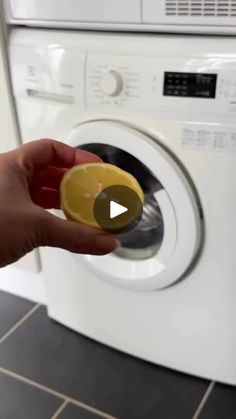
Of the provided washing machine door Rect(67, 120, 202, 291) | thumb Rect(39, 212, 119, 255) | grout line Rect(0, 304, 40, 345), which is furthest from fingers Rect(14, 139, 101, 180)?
grout line Rect(0, 304, 40, 345)

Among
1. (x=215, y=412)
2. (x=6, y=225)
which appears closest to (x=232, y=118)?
(x=6, y=225)

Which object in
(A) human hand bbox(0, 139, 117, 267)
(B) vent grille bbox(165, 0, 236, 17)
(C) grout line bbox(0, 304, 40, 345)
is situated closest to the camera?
(A) human hand bbox(0, 139, 117, 267)

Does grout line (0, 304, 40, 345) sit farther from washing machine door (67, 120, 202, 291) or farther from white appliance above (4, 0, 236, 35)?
white appliance above (4, 0, 236, 35)

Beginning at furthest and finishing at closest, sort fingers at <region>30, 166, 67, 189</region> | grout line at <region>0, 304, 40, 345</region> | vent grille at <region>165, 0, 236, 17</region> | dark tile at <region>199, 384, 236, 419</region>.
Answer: grout line at <region>0, 304, 40, 345</region> < dark tile at <region>199, 384, 236, 419</region> < vent grille at <region>165, 0, 236, 17</region> < fingers at <region>30, 166, 67, 189</region>

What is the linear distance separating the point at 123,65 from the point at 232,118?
24 centimetres

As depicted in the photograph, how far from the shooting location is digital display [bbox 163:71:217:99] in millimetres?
1064

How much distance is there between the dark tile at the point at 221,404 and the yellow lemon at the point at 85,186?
29.7 inches

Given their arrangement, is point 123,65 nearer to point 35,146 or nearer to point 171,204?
point 171,204

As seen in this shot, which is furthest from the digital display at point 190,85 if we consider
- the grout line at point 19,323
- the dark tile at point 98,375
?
the grout line at point 19,323

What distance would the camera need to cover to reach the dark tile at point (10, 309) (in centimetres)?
167

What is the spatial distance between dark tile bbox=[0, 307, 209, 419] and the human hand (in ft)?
2.51

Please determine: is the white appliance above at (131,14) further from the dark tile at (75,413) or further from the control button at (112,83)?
the dark tile at (75,413)
